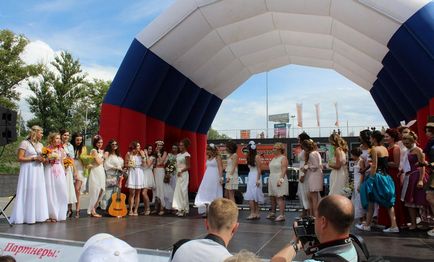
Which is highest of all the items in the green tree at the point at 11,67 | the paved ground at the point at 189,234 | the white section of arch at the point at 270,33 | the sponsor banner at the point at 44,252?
the green tree at the point at 11,67

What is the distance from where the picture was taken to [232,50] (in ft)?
36.6

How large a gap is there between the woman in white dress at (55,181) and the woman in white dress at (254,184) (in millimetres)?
3461

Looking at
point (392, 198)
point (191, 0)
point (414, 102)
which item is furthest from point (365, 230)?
point (191, 0)

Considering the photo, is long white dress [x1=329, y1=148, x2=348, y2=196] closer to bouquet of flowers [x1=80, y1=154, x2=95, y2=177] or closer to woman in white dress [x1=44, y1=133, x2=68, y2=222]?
bouquet of flowers [x1=80, y1=154, x2=95, y2=177]

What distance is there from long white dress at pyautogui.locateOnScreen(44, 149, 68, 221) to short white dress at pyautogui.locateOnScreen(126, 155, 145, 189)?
1414mm

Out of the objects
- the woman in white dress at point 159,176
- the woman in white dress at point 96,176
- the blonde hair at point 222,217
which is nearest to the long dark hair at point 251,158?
the woman in white dress at point 159,176

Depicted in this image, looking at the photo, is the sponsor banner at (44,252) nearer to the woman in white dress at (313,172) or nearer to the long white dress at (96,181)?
the long white dress at (96,181)

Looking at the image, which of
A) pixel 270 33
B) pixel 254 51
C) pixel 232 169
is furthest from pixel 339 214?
pixel 254 51

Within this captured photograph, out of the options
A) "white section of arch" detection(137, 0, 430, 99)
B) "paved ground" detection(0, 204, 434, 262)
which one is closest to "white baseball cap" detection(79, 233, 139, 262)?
"paved ground" detection(0, 204, 434, 262)

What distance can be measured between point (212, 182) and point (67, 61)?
27384mm

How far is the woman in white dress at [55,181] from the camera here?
7367mm

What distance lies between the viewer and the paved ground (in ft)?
16.5

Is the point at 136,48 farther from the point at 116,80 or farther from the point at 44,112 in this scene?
the point at 44,112

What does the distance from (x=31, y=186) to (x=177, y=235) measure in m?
2.84
